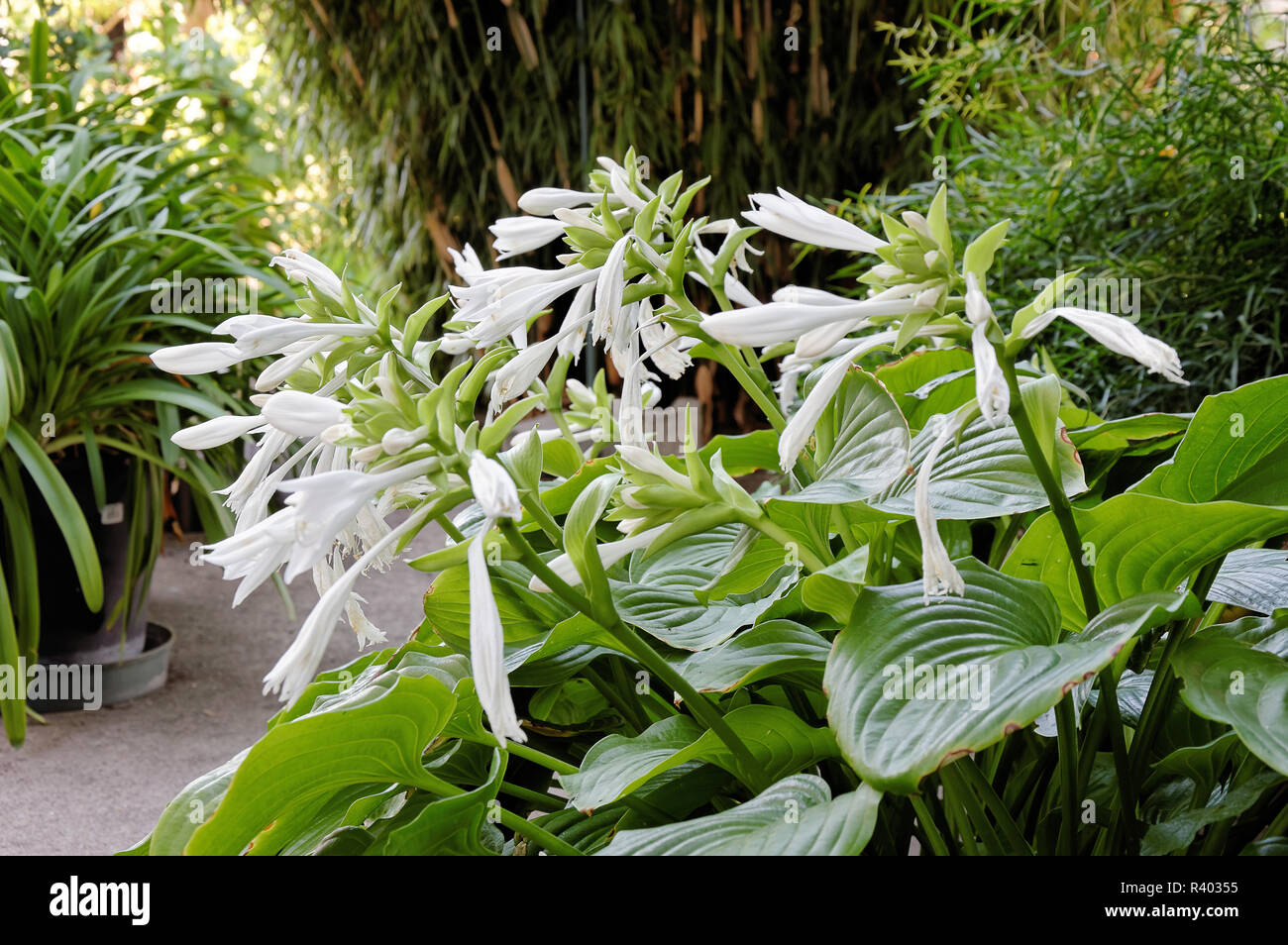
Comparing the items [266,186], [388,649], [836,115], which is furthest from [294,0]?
[388,649]

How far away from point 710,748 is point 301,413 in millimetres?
189

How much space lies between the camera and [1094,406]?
1001mm

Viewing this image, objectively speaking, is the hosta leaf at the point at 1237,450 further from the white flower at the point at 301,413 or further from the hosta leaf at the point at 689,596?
the white flower at the point at 301,413

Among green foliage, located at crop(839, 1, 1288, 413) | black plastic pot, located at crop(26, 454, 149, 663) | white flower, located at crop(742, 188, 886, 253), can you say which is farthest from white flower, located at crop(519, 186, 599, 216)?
black plastic pot, located at crop(26, 454, 149, 663)

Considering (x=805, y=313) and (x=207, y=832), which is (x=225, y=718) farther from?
(x=805, y=313)

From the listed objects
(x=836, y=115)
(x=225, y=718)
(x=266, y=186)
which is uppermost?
(x=836, y=115)

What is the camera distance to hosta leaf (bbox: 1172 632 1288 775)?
318mm

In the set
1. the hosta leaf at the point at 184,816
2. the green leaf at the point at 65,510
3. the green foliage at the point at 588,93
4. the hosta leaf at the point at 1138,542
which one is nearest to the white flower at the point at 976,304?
the hosta leaf at the point at 1138,542

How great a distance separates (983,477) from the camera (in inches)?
15.7

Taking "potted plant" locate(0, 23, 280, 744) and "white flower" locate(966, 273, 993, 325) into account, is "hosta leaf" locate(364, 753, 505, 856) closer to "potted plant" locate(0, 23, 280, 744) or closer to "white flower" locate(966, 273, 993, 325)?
"white flower" locate(966, 273, 993, 325)

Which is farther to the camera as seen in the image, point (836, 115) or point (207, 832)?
point (836, 115)

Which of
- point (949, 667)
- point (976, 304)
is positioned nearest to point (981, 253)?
point (976, 304)

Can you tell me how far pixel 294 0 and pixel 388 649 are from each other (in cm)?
180

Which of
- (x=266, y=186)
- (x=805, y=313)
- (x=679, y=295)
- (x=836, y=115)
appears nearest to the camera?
(x=805, y=313)
